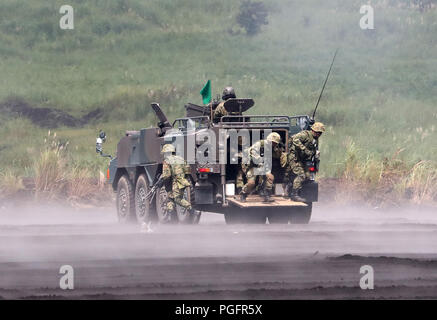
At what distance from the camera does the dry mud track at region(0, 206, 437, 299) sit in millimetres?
12125

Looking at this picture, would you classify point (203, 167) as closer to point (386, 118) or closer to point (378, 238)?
point (378, 238)

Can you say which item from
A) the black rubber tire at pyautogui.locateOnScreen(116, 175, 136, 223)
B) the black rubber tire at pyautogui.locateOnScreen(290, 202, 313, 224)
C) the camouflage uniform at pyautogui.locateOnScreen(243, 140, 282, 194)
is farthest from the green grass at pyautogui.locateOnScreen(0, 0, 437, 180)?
the camouflage uniform at pyautogui.locateOnScreen(243, 140, 282, 194)

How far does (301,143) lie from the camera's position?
70.2ft

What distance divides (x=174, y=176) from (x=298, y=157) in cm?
243

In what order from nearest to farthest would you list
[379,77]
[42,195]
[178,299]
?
[178,299]
[42,195]
[379,77]

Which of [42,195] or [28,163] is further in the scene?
[28,163]

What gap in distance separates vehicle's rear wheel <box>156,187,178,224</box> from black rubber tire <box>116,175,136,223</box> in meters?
1.78

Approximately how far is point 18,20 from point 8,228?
52058 mm

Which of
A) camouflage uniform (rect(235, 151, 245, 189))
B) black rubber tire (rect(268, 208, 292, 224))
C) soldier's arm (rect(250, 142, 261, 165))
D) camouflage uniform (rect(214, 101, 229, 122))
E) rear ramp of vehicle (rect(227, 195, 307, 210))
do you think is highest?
camouflage uniform (rect(214, 101, 229, 122))

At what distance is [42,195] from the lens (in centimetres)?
2894

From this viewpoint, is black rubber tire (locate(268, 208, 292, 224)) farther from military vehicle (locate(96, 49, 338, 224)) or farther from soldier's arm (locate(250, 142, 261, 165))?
soldier's arm (locate(250, 142, 261, 165))

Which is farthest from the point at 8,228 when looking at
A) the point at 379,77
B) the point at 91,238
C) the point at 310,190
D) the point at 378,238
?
the point at 379,77

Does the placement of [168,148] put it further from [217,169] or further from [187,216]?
[187,216]

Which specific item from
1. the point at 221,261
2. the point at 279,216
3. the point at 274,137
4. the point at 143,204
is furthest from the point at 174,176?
the point at 221,261
